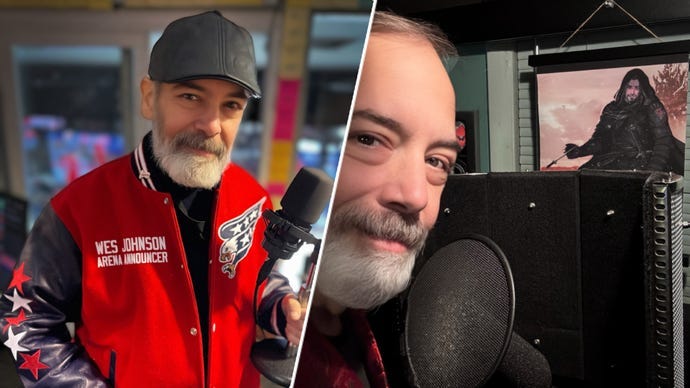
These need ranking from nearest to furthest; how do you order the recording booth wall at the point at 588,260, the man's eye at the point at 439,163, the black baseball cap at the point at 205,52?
the black baseball cap at the point at 205,52 → the man's eye at the point at 439,163 → the recording booth wall at the point at 588,260

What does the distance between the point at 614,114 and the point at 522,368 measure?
413 mm

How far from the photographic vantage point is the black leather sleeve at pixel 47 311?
0.62m

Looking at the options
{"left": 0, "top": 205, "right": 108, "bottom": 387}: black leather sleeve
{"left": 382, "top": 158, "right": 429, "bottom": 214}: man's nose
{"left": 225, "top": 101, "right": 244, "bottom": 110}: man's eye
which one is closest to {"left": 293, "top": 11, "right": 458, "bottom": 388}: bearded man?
{"left": 382, "top": 158, "right": 429, "bottom": 214}: man's nose

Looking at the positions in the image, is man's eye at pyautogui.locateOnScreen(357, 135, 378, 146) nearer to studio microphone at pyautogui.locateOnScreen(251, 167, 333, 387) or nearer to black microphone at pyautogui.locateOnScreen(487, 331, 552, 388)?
studio microphone at pyautogui.locateOnScreen(251, 167, 333, 387)

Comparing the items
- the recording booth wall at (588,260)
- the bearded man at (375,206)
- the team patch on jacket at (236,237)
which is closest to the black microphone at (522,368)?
the recording booth wall at (588,260)

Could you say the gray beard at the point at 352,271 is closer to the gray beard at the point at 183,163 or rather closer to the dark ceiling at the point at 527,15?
the gray beard at the point at 183,163

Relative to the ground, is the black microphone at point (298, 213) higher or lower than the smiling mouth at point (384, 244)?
higher

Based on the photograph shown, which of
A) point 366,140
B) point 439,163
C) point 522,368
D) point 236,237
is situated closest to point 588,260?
point 522,368

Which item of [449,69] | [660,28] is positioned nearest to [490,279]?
[449,69]

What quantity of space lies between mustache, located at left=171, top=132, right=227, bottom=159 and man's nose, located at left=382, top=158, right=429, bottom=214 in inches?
7.6

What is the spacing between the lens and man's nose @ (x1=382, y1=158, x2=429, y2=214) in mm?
662

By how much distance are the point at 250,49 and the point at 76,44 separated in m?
0.19

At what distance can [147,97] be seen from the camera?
610mm

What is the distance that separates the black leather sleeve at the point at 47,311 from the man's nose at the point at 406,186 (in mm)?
349
